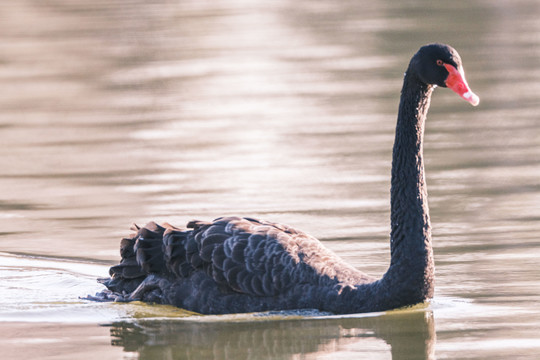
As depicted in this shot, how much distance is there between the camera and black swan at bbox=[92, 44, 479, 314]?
24.6ft

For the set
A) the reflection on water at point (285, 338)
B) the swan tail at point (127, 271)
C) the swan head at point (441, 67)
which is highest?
the swan head at point (441, 67)

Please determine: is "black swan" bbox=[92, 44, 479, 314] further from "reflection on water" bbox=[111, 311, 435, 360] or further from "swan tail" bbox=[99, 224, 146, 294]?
"swan tail" bbox=[99, 224, 146, 294]

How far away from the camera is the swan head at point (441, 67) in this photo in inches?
287

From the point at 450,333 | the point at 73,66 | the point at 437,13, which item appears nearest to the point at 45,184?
the point at 450,333

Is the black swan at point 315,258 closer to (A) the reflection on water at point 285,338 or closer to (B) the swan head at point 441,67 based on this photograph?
(B) the swan head at point 441,67

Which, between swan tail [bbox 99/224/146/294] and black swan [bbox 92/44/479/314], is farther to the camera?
swan tail [bbox 99/224/146/294]

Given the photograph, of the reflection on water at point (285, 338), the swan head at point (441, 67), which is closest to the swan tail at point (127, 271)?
the reflection on water at point (285, 338)

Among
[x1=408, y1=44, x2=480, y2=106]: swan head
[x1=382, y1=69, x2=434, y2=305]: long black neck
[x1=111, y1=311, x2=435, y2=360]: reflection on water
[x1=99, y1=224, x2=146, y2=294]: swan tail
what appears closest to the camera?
[x1=111, y1=311, x2=435, y2=360]: reflection on water

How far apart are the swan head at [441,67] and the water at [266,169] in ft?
5.30

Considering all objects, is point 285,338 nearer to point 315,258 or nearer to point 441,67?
point 315,258

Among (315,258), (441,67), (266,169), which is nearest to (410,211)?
(315,258)

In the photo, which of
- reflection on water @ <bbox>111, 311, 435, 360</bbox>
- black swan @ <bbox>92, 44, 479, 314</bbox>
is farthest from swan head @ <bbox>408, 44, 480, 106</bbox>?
reflection on water @ <bbox>111, 311, 435, 360</bbox>

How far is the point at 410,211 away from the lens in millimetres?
7621

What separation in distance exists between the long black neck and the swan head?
16 cm
